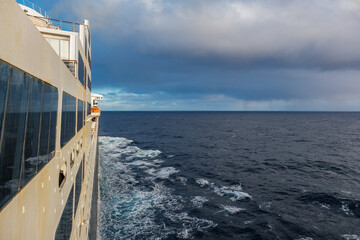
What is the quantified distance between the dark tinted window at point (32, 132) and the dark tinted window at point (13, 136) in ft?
0.94

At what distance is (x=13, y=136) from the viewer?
3.57 meters

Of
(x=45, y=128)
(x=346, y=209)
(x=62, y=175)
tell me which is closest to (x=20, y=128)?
(x=45, y=128)

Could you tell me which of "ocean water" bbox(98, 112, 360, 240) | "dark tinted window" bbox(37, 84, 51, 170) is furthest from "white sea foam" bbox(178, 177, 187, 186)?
"dark tinted window" bbox(37, 84, 51, 170)

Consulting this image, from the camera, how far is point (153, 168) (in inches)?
1485

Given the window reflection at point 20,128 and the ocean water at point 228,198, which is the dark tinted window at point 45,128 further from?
the ocean water at point 228,198

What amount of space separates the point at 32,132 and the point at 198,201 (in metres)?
23.0

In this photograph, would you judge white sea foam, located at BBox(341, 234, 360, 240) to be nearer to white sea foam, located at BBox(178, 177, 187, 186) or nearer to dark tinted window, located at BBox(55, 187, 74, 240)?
white sea foam, located at BBox(178, 177, 187, 186)

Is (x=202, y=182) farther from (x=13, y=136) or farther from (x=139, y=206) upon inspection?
(x=13, y=136)

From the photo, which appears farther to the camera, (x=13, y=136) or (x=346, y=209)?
(x=346, y=209)

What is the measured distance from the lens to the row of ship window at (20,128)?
10.6 feet

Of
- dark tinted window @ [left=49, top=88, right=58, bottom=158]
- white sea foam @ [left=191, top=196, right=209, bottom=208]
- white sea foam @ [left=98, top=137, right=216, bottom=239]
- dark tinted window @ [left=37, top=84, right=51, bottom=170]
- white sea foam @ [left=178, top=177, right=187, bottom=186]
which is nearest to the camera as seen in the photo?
dark tinted window @ [left=37, top=84, right=51, bottom=170]

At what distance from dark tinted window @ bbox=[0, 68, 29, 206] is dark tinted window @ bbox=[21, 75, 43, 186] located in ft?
0.94

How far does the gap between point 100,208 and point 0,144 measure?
922 inches

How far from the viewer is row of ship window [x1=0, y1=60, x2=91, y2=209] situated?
10.6 ft
